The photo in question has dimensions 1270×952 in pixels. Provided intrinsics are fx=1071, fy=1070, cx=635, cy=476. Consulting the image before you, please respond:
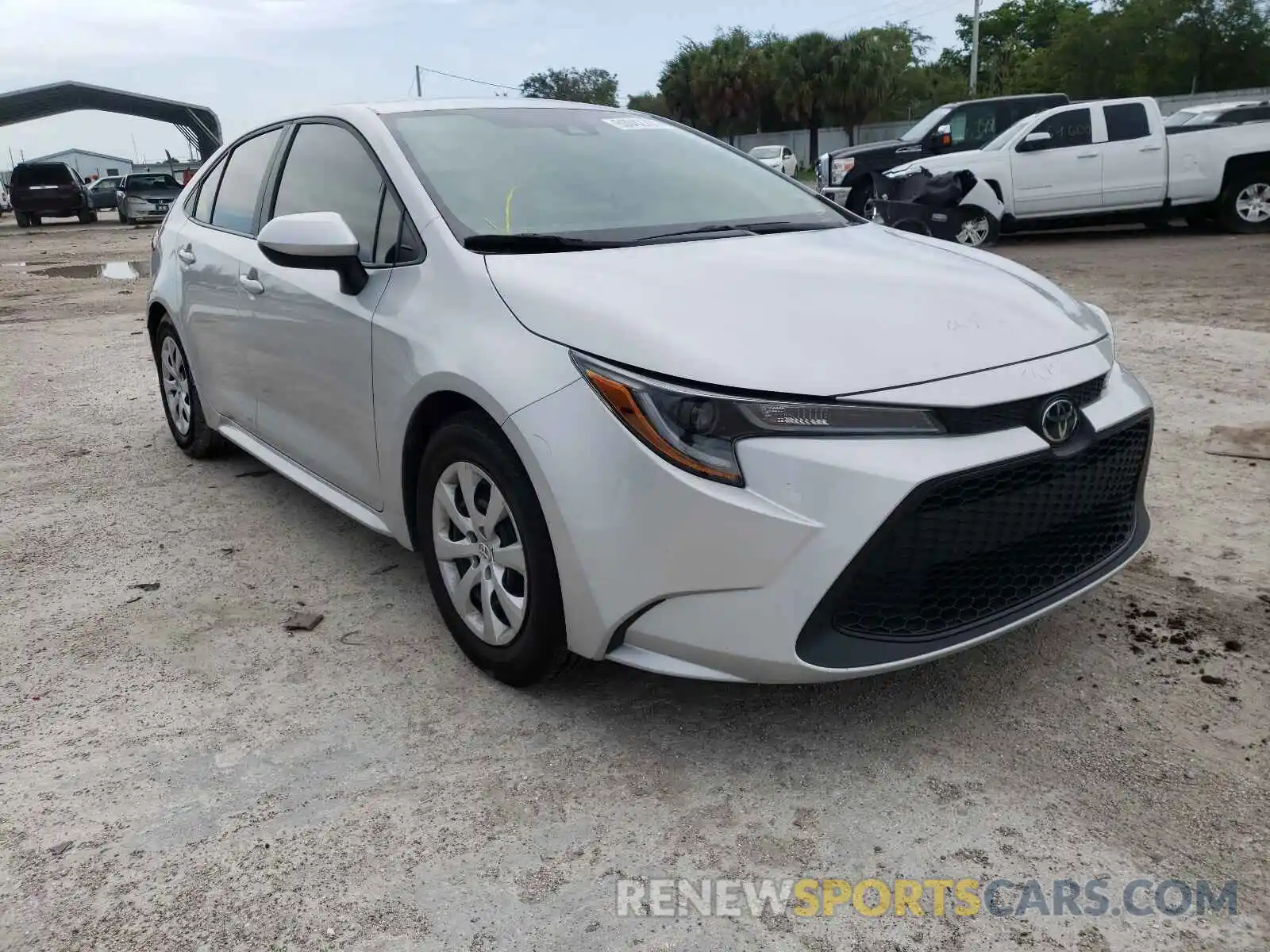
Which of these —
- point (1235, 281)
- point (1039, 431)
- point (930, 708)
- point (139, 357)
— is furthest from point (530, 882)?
point (1235, 281)

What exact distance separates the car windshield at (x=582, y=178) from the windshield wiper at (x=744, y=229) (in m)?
0.01

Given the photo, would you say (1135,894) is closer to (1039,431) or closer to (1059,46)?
(1039,431)

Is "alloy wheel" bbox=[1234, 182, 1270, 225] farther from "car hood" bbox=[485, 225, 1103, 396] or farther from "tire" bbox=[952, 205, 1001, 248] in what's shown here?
"car hood" bbox=[485, 225, 1103, 396]

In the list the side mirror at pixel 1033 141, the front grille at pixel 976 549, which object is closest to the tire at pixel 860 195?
the side mirror at pixel 1033 141

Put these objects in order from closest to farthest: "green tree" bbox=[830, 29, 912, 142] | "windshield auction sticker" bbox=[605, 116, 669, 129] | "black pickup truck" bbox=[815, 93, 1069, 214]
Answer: "windshield auction sticker" bbox=[605, 116, 669, 129] → "black pickup truck" bbox=[815, 93, 1069, 214] → "green tree" bbox=[830, 29, 912, 142]

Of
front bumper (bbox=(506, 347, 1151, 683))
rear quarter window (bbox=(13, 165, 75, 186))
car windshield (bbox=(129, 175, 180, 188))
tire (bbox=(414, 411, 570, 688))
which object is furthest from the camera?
rear quarter window (bbox=(13, 165, 75, 186))

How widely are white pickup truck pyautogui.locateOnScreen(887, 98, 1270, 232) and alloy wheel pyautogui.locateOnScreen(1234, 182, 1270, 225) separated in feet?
0.06

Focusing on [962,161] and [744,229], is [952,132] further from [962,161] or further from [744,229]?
[744,229]

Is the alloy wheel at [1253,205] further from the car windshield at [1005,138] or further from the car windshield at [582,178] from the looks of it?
the car windshield at [582,178]

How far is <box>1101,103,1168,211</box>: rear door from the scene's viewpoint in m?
12.7

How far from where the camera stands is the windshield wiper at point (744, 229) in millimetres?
3041

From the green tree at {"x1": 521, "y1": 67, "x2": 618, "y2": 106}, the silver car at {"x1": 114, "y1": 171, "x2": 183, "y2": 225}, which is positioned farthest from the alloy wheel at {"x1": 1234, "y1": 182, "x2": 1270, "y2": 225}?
the green tree at {"x1": 521, "y1": 67, "x2": 618, "y2": 106}

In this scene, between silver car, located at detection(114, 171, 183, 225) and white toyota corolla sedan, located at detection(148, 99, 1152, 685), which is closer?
white toyota corolla sedan, located at detection(148, 99, 1152, 685)

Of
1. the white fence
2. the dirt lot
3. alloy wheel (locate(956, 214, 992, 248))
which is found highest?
the white fence
